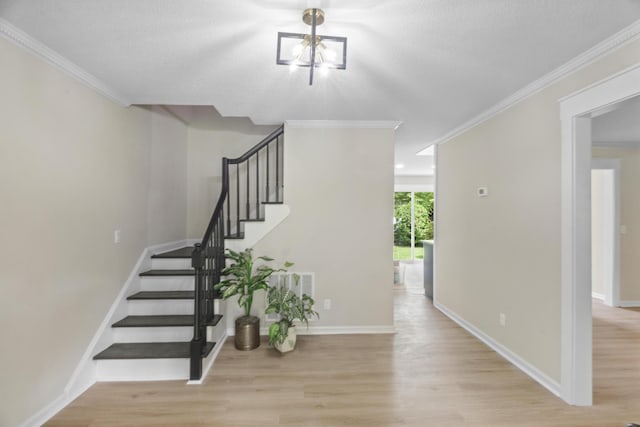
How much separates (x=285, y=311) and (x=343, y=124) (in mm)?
2214

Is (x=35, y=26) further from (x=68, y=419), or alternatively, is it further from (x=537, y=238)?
(x=537, y=238)

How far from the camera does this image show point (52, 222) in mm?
2031

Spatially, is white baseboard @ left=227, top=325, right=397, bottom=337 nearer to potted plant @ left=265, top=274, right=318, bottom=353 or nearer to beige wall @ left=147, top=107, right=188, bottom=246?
potted plant @ left=265, top=274, right=318, bottom=353

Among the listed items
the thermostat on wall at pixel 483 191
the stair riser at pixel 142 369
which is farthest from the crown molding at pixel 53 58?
the thermostat on wall at pixel 483 191

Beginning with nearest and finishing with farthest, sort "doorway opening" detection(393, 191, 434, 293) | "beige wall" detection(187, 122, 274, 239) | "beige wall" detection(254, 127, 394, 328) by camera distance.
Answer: "beige wall" detection(254, 127, 394, 328) < "beige wall" detection(187, 122, 274, 239) < "doorway opening" detection(393, 191, 434, 293)

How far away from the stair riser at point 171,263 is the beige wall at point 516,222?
10.9 feet

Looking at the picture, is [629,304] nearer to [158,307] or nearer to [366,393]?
[366,393]

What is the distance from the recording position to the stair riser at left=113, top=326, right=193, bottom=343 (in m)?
2.66

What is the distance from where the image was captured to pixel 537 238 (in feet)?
7.99

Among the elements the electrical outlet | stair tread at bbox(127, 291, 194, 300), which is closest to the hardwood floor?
the electrical outlet

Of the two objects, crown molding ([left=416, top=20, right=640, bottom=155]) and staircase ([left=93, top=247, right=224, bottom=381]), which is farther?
staircase ([left=93, top=247, right=224, bottom=381])

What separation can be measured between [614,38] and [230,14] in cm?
229

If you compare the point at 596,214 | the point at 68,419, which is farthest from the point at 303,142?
the point at 596,214

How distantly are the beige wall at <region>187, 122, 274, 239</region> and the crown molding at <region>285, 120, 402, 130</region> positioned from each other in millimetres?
869
